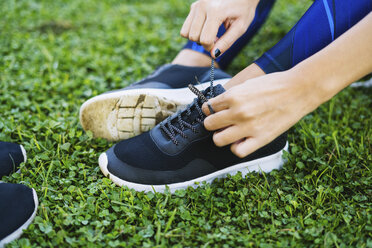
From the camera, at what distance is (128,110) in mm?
1721

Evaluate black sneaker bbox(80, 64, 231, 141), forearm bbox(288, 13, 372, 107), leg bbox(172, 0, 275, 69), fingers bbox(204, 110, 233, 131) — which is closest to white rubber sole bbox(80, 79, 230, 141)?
black sneaker bbox(80, 64, 231, 141)

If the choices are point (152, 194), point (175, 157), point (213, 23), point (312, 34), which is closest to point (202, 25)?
point (213, 23)

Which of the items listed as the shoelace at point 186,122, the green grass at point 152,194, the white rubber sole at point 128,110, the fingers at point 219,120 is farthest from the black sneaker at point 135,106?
the fingers at point 219,120

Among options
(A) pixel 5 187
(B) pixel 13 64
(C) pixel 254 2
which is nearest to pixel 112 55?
(B) pixel 13 64

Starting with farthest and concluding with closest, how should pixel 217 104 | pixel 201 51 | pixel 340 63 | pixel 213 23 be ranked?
pixel 201 51
pixel 213 23
pixel 217 104
pixel 340 63

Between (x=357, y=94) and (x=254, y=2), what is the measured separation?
1.00 meters

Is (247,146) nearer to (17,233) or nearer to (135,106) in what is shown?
(135,106)

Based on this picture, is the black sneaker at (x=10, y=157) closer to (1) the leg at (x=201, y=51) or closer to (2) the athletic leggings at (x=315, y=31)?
(1) the leg at (x=201, y=51)

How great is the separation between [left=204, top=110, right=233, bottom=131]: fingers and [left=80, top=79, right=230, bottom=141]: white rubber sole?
18.2 inches

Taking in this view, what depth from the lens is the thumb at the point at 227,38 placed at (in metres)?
1.49

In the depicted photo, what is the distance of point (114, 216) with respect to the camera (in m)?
1.34

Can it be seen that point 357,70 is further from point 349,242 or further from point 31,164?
point 31,164

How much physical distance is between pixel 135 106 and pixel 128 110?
4 centimetres

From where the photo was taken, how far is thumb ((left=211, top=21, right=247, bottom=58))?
1.49 meters
